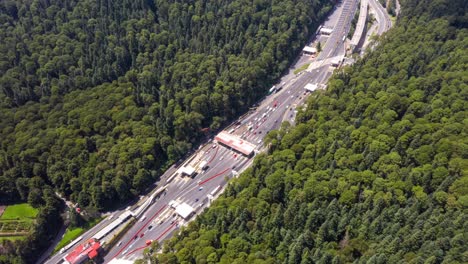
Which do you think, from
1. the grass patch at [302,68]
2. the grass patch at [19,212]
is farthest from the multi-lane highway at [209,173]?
the grass patch at [19,212]

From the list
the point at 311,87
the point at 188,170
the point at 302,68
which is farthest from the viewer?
the point at 302,68

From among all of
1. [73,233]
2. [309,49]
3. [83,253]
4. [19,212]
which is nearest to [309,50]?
[309,49]

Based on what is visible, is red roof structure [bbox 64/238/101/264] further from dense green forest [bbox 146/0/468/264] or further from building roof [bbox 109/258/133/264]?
dense green forest [bbox 146/0/468/264]

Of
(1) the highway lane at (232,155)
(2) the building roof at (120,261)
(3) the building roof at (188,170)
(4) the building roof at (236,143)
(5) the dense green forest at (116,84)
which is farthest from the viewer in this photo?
(4) the building roof at (236,143)

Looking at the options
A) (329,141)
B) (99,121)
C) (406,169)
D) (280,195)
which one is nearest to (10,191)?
(99,121)

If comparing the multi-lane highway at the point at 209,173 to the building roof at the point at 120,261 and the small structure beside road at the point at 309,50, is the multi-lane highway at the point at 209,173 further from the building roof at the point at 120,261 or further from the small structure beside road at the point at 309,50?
the small structure beside road at the point at 309,50

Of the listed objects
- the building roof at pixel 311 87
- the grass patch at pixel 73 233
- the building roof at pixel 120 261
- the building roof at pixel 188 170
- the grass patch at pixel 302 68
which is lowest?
the building roof at pixel 120 261

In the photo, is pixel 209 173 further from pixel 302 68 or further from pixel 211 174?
pixel 302 68
